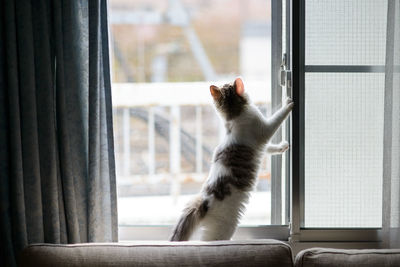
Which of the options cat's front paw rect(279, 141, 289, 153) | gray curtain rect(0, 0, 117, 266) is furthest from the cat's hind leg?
gray curtain rect(0, 0, 117, 266)

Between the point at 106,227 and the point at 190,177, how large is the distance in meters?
1.47

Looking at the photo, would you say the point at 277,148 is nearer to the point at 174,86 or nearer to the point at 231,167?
the point at 231,167

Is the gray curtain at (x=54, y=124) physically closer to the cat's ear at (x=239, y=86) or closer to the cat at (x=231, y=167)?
the cat at (x=231, y=167)

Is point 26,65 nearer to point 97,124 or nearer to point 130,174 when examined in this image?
point 97,124

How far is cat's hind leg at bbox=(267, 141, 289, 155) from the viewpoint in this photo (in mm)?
1923

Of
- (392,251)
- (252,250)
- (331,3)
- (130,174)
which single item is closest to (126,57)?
(130,174)

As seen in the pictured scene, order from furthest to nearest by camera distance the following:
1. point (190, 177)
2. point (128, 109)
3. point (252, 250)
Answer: point (190, 177) → point (128, 109) → point (252, 250)

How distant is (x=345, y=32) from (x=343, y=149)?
1.58 ft

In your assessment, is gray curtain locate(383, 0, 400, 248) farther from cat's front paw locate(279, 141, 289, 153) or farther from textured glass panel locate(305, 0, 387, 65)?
cat's front paw locate(279, 141, 289, 153)

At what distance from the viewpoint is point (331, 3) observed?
1.86m

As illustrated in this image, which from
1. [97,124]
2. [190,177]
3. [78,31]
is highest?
[78,31]

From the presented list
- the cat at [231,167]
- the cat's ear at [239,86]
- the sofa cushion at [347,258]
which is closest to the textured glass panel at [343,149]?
the cat at [231,167]

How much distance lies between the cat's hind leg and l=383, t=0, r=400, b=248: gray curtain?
0.39 metres

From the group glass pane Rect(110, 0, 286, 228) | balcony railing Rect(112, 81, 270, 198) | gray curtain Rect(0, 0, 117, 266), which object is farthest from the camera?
balcony railing Rect(112, 81, 270, 198)
